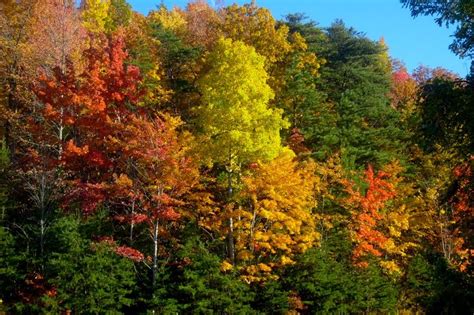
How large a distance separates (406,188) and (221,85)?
553 inches

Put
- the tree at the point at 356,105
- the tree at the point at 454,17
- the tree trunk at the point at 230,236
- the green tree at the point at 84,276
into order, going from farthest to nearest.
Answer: the tree at the point at 356,105 < the tree trunk at the point at 230,236 < the green tree at the point at 84,276 < the tree at the point at 454,17

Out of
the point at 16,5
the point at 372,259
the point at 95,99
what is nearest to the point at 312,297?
the point at 372,259

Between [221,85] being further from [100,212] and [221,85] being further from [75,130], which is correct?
[75,130]

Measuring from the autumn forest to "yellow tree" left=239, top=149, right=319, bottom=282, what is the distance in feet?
0.32

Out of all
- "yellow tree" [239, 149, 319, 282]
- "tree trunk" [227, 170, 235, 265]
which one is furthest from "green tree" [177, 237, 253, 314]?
"tree trunk" [227, 170, 235, 265]

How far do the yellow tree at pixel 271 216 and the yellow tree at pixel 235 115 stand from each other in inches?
25.6

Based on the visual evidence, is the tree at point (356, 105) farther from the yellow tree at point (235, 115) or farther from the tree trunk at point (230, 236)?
the tree trunk at point (230, 236)

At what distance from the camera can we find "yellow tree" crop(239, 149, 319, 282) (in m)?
21.6

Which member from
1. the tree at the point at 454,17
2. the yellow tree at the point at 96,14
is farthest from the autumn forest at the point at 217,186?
the yellow tree at the point at 96,14

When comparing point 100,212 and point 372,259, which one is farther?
point 372,259

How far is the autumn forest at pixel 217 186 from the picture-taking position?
1819 cm

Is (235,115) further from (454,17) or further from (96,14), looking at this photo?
(96,14)

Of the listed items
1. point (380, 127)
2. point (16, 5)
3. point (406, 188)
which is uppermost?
point (16, 5)

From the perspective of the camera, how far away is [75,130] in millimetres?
28859
